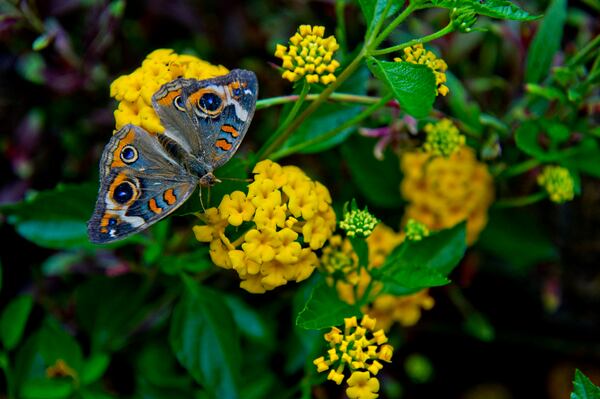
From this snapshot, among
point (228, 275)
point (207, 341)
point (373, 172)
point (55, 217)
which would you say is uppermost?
point (55, 217)

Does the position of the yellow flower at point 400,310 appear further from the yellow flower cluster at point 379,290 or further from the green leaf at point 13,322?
the green leaf at point 13,322

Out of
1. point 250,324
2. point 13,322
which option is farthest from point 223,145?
point 13,322

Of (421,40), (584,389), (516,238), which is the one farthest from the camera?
(516,238)

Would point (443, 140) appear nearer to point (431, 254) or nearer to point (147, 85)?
point (431, 254)

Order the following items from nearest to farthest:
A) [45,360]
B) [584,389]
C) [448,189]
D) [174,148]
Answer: [584,389]
[174,148]
[45,360]
[448,189]

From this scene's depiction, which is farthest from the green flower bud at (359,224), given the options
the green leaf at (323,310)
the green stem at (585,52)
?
the green stem at (585,52)

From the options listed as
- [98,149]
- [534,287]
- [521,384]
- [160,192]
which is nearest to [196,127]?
[160,192]

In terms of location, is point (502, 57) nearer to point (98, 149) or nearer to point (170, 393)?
point (98, 149)
